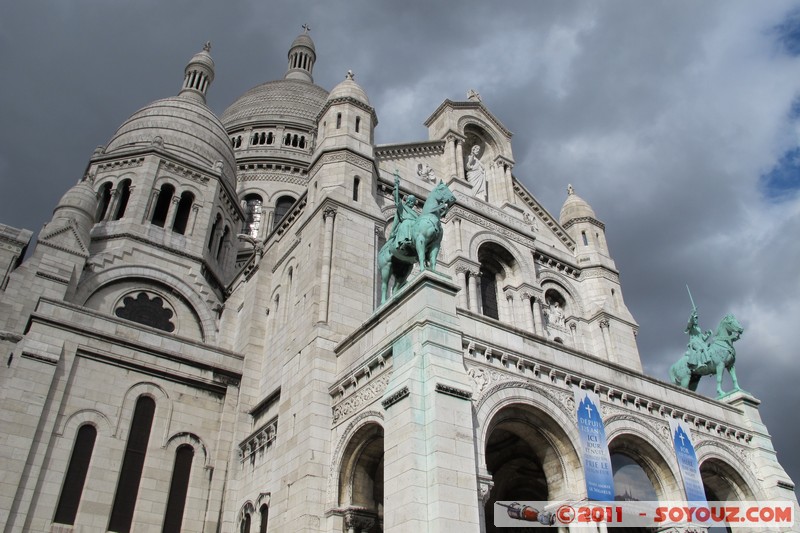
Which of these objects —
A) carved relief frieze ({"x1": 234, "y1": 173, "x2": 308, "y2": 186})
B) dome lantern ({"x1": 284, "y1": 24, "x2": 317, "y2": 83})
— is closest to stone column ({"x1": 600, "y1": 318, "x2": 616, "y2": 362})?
carved relief frieze ({"x1": 234, "y1": 173, "x2": 308, "y2": 186})

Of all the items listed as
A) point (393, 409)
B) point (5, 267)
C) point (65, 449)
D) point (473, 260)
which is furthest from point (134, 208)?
point (393, 409)

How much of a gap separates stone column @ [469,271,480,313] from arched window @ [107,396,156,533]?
11.9 metres

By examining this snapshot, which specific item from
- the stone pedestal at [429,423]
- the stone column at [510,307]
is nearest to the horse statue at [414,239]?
the stone pedestal at [429,423]

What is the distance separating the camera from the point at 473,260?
26234 mm

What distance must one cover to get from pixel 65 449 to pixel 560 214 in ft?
83.1

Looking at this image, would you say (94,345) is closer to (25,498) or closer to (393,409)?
(25,498)

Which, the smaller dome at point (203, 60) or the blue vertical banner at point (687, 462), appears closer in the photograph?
the blue vertical banner at point (687, 462)

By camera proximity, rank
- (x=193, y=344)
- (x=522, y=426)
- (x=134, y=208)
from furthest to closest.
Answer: (x=134, y=208) < (x=193, y=344) < (x=522, y=426)

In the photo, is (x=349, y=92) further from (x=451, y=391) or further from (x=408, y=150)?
(x=451, y=391)

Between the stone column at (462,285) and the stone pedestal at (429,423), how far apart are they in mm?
8107

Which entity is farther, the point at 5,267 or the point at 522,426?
the point at 5,267

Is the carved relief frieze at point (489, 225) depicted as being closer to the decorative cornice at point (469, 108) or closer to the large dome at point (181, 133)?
the decorative cornice at point (469, 108)

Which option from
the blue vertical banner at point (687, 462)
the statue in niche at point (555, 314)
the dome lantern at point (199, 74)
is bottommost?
the blue vertical banner at point (687, 462)

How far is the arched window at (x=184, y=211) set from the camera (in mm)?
33219
